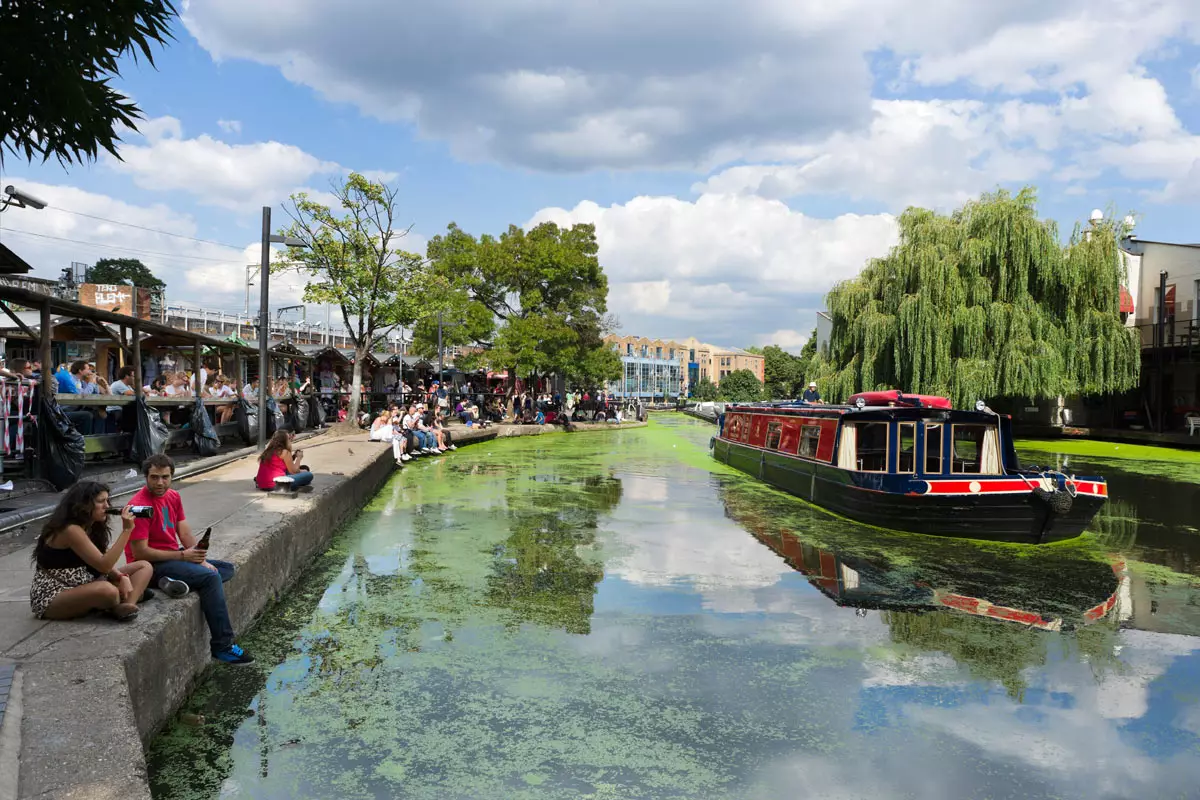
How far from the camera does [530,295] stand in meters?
32.4

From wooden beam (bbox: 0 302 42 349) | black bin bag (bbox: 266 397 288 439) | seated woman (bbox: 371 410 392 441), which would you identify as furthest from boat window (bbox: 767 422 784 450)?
wooden beam (bbox: 0 302 42 349)

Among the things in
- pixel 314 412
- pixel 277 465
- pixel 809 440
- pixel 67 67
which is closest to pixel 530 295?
pixel 314 412

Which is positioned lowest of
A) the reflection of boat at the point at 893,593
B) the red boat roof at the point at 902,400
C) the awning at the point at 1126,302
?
the reflection of boat at the point at 893,593

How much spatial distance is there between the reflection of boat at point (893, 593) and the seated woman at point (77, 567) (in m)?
5.42

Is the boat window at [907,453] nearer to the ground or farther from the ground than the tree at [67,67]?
nearer to the ground

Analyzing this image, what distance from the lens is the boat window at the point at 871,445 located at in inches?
471

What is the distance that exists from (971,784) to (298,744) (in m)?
3.25

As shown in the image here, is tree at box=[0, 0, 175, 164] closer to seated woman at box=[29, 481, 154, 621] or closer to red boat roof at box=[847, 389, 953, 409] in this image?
seated woman at box=[29, 481, 154, 621]

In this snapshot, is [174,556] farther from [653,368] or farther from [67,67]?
[653,368]

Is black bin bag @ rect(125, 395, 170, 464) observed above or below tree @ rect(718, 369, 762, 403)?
below

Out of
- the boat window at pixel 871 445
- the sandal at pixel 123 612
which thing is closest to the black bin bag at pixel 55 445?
the sandal at pixel 123 612

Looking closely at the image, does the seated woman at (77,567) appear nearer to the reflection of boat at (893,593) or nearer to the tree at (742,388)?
the reflection of boat at (893,593)

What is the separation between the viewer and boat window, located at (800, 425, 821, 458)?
519 inches

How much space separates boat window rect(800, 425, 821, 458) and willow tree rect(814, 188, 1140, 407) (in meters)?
10.3
